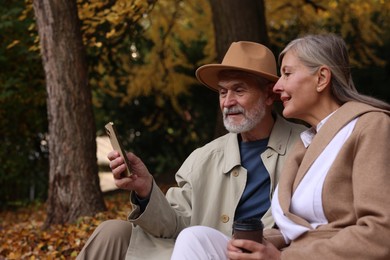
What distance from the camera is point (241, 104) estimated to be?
3836 mm

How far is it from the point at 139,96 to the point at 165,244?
415 inches

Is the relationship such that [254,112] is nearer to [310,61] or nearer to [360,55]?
[310,61]

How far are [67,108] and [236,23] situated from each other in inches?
86.3

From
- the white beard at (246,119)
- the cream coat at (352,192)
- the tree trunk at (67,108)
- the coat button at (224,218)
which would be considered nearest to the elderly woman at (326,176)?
the cream coat at (352,192)

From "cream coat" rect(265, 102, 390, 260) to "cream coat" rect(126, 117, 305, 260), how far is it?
0.67 m

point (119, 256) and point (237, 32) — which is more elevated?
point (237, 32)

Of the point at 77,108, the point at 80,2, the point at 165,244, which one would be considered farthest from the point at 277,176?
the point at 80,2

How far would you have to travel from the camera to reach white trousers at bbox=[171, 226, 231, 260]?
296 cm

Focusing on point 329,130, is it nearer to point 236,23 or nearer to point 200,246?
point 200,246

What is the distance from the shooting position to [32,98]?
11.6 metres

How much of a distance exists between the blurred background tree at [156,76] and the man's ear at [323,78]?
7080mm

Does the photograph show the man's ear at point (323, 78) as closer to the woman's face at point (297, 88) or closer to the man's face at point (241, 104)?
the woman's face at point (297, 88)

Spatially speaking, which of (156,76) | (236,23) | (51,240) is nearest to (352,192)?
(51,240)

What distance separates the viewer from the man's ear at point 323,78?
9.87 feet
